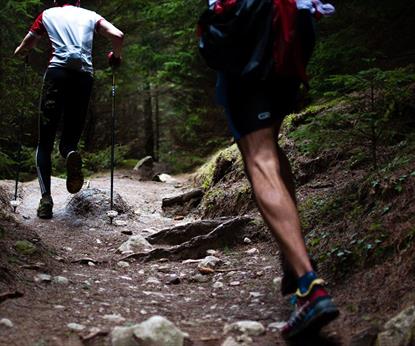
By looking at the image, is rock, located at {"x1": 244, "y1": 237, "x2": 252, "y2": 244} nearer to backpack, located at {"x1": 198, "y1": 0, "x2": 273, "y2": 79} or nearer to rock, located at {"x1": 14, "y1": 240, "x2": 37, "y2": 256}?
Result: rock, located at {"x1": 14, "y1": 240, "x2": 37, "y2": 256}

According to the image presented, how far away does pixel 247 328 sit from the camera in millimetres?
2412

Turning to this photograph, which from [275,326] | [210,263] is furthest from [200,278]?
[275,326]

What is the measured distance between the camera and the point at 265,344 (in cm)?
228

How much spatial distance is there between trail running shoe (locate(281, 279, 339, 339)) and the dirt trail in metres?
0.14

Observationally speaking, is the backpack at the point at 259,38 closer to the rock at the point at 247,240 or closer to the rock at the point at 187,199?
the rock at the point at 247,240

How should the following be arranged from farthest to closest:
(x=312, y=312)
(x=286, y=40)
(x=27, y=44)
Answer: (x=27, y=44)
(x=286, y=40)
(x=312, y=312)

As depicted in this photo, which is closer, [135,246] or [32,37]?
[135,246]

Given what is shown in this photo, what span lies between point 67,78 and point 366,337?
426 centimetres

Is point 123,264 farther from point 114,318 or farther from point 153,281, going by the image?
point 114,318

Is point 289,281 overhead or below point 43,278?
overhead

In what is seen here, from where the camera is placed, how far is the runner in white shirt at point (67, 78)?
5234 mm

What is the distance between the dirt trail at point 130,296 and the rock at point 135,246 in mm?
97

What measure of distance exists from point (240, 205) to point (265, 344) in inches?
131

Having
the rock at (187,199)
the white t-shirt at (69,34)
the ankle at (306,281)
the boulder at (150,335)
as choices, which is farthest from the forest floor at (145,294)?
the rock at (187,199)
